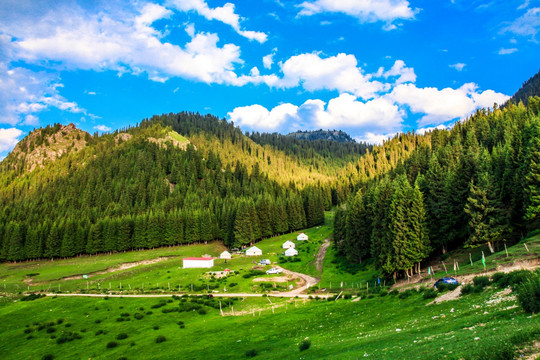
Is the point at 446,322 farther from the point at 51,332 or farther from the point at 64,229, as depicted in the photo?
the point at 64,229

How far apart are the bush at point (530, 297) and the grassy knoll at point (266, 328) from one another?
539mm

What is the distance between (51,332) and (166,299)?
20843 millimetres

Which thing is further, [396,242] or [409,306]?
[396,242]

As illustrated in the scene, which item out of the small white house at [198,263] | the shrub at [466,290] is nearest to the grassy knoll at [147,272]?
the small white house at [198,263]

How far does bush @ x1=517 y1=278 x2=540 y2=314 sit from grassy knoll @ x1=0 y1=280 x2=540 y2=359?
54cm

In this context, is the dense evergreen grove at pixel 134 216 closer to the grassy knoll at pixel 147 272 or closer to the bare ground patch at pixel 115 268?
the grassy knoll at pixel 147 272

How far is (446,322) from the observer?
22062 millimetres

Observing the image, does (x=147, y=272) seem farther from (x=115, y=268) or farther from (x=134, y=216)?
(x=134, y=216)

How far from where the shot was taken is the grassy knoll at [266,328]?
17.4 meters

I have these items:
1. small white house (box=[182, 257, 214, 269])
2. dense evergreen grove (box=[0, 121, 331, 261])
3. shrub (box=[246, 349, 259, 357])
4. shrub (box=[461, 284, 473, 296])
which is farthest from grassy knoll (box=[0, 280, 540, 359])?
dense evergreen grove (box=[0, 121, 331, 261])

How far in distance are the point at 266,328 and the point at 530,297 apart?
29874 mm

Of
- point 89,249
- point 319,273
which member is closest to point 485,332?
point 319,273

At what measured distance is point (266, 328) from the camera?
3938 centimetres

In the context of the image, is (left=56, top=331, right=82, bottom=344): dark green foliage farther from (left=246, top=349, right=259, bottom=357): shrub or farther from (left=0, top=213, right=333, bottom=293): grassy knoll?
(left=246, top=349, right=259, bottom=357): shrub
